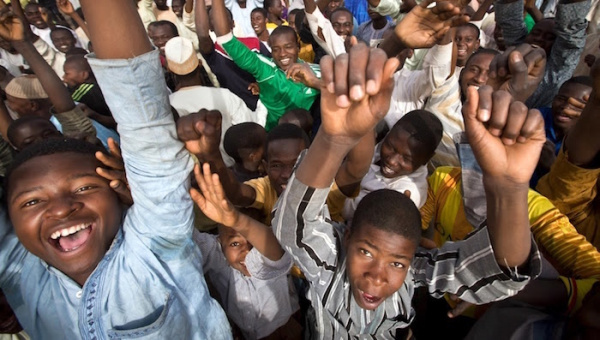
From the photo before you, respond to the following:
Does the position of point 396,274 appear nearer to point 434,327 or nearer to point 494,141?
point 494,141

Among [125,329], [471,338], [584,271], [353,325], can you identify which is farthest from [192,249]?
[584,271]

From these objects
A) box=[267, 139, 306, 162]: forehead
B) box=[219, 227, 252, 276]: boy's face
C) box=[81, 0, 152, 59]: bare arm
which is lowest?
box=[219, 227, 252, 276]: boy's face

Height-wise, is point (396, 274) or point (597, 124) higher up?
point (597, 124)

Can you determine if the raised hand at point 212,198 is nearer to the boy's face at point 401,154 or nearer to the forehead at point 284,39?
the boy's face at point 401,154

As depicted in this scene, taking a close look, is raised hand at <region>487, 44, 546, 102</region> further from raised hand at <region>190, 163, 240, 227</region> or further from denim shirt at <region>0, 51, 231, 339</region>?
denim shirt at <region>0, 51, 231, 339</region>

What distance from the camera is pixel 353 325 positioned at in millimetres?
1338

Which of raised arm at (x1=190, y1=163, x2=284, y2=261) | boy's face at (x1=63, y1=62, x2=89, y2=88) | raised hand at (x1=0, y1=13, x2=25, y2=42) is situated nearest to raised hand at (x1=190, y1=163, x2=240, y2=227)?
raised arm at (x1=190, y1=163, x2=284, y2=261)

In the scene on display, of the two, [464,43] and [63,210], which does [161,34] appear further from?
[63,210]

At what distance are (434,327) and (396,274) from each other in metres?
1.20

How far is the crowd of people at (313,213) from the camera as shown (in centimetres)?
91

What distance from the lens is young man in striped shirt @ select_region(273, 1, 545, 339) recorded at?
817 mm

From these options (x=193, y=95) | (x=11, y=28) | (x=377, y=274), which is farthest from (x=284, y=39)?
(x=377, y=274)

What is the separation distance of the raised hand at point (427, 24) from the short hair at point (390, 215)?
0.64m

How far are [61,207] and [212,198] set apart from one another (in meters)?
0.46
